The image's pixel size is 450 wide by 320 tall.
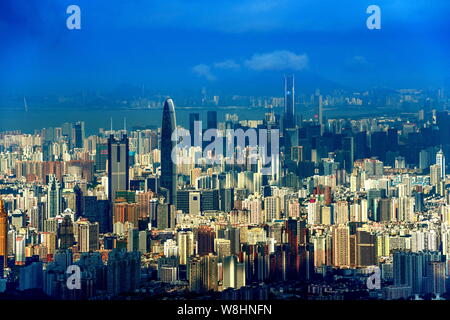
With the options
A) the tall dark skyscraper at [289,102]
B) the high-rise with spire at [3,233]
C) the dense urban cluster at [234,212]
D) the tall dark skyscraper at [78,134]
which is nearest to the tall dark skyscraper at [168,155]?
the dense urban cluster at [234,212]

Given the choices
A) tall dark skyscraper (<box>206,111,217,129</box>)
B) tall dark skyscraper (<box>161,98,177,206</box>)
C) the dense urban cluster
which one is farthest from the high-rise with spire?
tall dark skyscraper (<box>206,111,217,129</box>)

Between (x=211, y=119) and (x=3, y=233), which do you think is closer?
(x=3, y=233)

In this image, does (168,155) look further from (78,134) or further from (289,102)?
(289,102)

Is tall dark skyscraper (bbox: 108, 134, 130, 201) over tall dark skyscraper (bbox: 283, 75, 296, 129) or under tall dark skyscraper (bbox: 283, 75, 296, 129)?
under

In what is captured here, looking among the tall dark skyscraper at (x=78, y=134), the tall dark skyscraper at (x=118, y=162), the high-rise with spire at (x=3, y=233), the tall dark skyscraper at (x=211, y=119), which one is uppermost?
the tall dark skyscraper at (x=211, y=119)

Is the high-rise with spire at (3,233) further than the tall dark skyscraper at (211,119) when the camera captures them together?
No

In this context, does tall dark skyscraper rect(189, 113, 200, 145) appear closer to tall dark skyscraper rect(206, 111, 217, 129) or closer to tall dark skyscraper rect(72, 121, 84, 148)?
tall dark skyscraper rect(206, 111, 217, 129)

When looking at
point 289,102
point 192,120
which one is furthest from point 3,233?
point 289,102

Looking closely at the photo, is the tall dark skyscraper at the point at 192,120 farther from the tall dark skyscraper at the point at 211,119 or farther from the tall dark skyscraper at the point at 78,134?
the tall dark skyscraper at the point at 78,134
